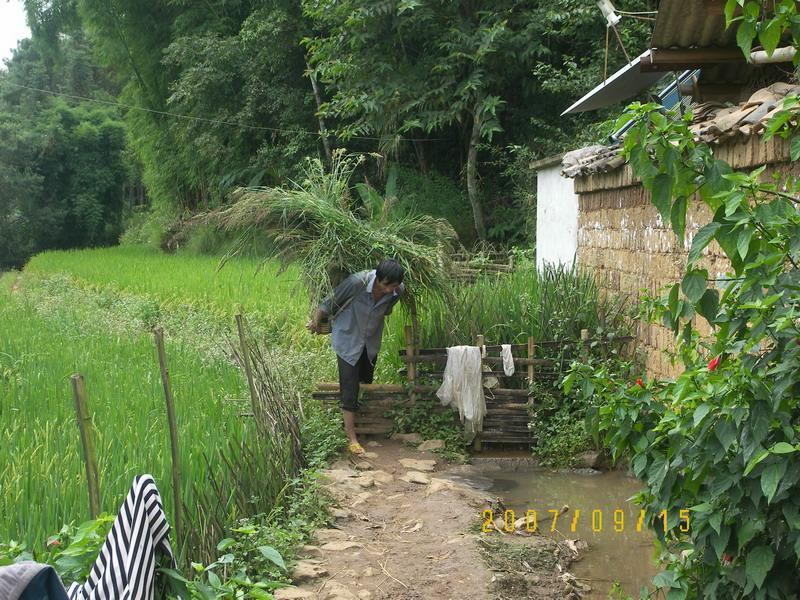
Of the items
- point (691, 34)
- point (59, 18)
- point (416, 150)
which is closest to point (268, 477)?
point (691, 34)

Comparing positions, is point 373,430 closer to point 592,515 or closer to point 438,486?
point 438,486

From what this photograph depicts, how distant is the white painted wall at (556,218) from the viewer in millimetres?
8930

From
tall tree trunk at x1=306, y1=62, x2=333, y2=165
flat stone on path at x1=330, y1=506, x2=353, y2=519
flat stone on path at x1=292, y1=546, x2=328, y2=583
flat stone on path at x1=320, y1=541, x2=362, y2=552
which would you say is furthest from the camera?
tall tree trunk at x1=306, y1=62, x2=333, y2=165

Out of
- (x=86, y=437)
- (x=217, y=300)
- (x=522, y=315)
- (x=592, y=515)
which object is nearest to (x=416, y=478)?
(x=592, y=515)

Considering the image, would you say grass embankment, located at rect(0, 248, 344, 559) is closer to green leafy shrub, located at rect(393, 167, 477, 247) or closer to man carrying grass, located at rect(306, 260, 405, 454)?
man carrying grass, located at rect(306, 260, 405, 454)

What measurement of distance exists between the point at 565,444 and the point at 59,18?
83.6ft

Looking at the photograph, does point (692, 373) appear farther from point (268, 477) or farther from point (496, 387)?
point (496, 387)

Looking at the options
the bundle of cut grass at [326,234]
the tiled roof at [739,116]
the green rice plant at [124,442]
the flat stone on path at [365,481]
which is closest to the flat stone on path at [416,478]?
the flat stone on path at [365,481]

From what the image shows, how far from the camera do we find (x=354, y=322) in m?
5.90

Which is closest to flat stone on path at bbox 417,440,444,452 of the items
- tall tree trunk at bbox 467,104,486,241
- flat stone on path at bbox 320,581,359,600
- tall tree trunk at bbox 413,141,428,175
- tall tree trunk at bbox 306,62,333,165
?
flat stone on path at bbox 320,581,359,600

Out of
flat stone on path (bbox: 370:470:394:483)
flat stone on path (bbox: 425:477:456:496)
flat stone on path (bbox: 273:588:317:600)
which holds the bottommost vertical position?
flat stone on path (bbox: 370:470:394:483)

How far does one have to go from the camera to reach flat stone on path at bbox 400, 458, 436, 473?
5812 mm

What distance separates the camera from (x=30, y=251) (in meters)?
31.5

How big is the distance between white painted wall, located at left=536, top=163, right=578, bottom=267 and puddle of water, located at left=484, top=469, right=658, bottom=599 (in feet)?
9.25
